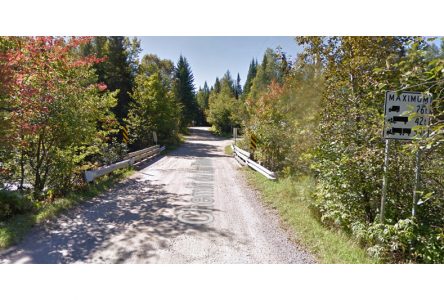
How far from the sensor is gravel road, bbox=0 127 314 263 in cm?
373

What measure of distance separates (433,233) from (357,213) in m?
1.20

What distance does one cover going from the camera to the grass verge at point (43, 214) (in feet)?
13.4

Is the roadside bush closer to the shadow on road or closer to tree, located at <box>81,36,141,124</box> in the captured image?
the shadow on road

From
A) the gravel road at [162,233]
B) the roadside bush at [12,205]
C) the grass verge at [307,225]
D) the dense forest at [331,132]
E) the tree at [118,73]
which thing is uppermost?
the tree at [118,73]

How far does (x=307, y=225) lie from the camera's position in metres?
4.96

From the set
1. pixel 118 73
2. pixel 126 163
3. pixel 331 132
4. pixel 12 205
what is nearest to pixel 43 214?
pixel 12 205

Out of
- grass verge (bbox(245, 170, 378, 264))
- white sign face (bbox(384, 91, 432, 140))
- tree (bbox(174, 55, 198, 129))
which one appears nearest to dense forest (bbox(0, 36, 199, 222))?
grass verge (bbox(245, 170, 378, 264))

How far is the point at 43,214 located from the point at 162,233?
8.10 feet

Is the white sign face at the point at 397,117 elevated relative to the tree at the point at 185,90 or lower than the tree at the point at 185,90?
lower

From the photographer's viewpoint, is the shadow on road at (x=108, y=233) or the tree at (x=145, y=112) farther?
the tree at (x=145, y=112)

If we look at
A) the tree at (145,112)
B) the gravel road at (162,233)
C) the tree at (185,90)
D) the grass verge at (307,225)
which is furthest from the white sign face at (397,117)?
the tree at (185,90)

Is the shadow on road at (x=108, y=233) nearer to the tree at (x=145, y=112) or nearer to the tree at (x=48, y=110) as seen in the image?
the tree at (x=48, y=110)

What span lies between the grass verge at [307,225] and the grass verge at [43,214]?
465 centimetres

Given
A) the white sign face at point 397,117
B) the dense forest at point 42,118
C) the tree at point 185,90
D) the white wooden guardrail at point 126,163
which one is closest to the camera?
the white sign face at point 397,117
